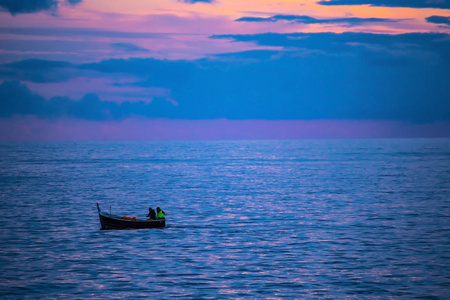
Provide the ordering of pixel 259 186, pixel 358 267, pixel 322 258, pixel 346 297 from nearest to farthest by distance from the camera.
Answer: pixel 346 297
pixel 358 267
pixel 322 258
pixel 259 186

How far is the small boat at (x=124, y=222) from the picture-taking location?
45.1m

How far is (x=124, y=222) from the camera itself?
45.2 meters

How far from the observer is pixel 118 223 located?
149 feet

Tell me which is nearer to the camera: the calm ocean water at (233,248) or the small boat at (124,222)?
the calm ocean water at (233,248)

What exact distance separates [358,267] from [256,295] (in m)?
8.49

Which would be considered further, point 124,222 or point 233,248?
point 124,222

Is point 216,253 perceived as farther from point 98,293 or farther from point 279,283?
point 98,293

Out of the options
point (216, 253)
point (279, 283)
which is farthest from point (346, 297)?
point (216, 253)

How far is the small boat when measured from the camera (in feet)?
148

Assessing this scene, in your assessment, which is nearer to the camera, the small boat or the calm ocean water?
the calm ocean water

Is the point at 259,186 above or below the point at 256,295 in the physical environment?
below

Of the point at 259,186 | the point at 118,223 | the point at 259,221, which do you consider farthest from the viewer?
the point at 259,186

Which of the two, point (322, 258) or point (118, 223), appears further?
point (118, 223)

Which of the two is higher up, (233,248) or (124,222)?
(124,222)
